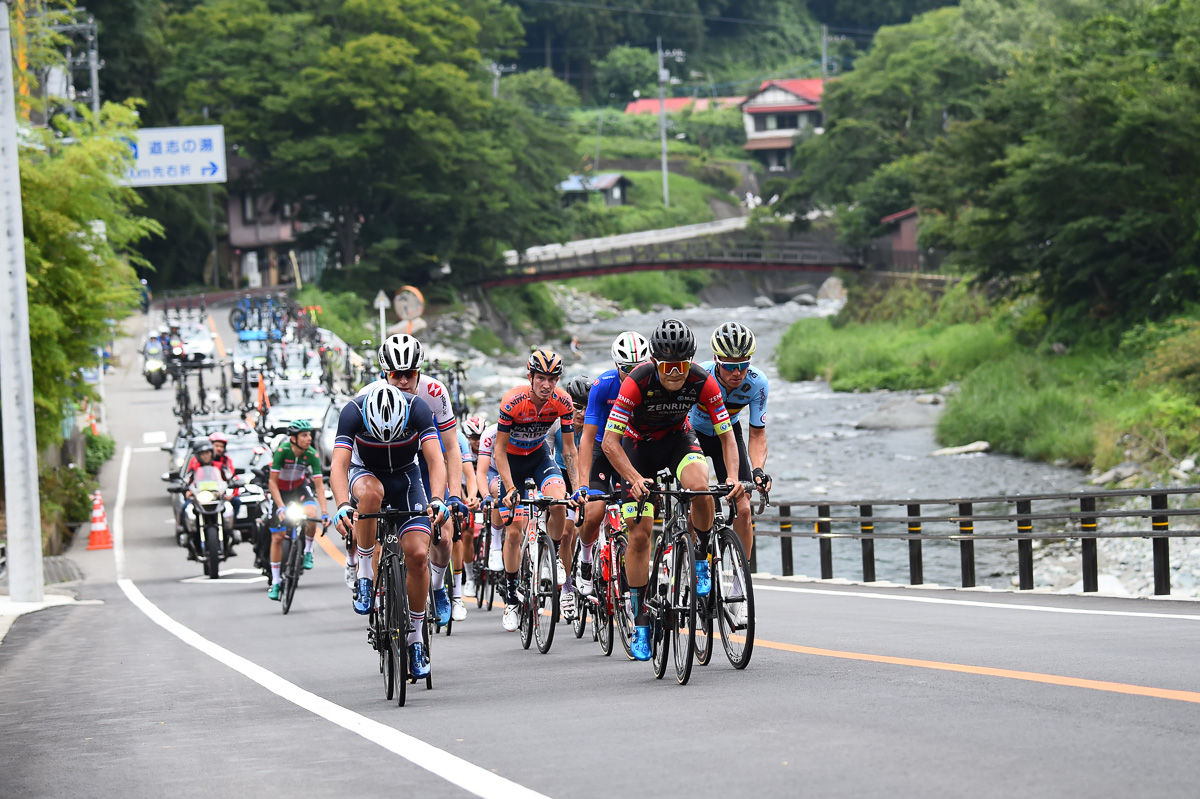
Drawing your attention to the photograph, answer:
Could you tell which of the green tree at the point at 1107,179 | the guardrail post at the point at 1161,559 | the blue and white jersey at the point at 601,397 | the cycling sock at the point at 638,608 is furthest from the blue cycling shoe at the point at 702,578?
the green tree at the point at 1107,179

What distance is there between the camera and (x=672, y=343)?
29.6 feet

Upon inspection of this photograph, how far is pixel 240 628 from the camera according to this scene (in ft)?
50.4

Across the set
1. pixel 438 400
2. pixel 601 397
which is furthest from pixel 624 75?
pixel 601 397

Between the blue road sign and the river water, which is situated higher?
the blue road sign

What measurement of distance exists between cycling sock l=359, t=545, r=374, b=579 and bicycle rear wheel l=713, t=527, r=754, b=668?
2.22 meters

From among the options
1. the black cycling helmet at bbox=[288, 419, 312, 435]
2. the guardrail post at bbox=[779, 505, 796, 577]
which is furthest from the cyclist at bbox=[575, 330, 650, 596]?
the guardrail post at bbox=[779, 505, 796, 577]

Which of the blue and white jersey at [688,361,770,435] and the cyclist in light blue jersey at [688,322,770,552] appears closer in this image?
the cyclist in light blue jersey at [688,322,770,552]

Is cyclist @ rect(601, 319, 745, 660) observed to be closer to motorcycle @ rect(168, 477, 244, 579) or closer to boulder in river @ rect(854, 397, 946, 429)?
motorcycle @ rect(168, 477, 244, 579)

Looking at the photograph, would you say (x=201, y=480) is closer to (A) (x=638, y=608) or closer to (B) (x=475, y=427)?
(B) (x=475, y=427)

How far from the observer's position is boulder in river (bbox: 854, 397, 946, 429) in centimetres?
4750

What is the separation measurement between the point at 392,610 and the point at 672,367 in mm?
2084

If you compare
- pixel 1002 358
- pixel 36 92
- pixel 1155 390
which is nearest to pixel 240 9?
pixel 36 92

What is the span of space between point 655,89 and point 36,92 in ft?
369

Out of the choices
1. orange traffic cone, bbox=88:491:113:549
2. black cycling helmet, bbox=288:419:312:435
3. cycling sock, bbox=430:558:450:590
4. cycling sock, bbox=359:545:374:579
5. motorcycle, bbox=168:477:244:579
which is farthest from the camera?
orange traffic cone, bbox=88:491:113:549
